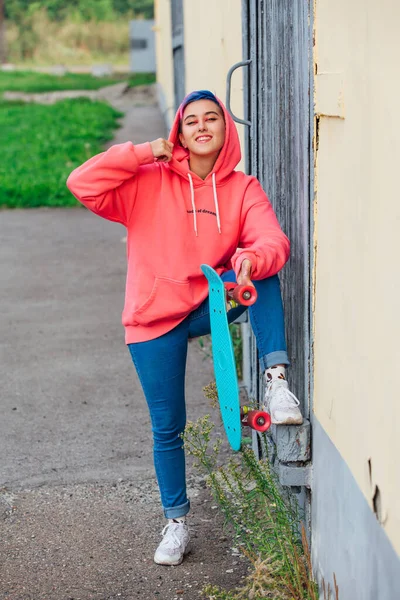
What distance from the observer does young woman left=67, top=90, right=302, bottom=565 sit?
3.39 m

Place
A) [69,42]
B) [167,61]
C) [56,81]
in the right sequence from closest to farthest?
[167,61] < [56,81] < [69,42]

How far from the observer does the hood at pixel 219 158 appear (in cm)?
353

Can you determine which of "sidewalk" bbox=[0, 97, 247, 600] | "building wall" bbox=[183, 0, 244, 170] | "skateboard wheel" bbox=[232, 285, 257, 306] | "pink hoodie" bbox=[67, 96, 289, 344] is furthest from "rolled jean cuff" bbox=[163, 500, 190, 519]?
"building wall" bbox=[183, 0, 244, 170]

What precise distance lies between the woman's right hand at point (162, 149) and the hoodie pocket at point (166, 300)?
41 cm

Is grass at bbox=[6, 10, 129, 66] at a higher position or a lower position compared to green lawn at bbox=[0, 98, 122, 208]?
higher

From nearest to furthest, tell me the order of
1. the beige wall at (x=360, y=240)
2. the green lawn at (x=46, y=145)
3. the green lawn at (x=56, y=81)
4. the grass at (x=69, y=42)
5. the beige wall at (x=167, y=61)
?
the beige wall at (x=360, y=240)
the green lawn at (x=46, y=145)
the beige wall at (x=167, y=61)
the green lawn at (x=56, y=81)
the grass at (x=69, y=42)

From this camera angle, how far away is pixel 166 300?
3469 millimetres

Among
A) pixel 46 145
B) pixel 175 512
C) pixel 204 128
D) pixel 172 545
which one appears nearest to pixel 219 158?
pixel 204 128

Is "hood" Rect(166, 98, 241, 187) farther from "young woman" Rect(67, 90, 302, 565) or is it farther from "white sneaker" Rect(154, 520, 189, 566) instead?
"white sneaker" Rect(154, 520, 189, 566)

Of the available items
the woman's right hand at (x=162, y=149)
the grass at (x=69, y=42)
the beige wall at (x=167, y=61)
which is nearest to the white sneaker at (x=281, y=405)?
the woman's right hand at (x=162, y=149)

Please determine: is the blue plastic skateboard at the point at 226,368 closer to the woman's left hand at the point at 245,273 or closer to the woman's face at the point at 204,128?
the woman's left hand at the point at 245,273

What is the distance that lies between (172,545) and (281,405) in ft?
2.72

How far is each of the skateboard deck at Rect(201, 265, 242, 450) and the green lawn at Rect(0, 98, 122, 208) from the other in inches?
343

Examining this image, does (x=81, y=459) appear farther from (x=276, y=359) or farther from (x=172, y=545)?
(x=276, y=359)
